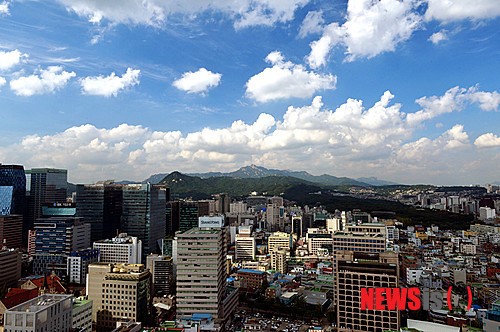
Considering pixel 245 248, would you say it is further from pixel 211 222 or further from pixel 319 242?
pixel 211 222

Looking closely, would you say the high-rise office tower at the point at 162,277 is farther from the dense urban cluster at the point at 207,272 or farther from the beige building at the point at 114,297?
the beige building at the point at 114,297

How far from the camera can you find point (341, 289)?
63.7 ft

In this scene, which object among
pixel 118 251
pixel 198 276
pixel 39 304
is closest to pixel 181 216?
pixel 118 251

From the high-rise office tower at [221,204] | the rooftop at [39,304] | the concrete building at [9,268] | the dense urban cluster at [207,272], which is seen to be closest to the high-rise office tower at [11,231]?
the dense urban cluster at [207,272]

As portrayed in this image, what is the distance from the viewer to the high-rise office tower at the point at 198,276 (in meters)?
20.0

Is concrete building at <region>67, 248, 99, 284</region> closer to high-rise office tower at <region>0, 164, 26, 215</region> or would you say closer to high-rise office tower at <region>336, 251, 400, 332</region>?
high-rise office tower at <region>0, 164, 26, 215</region>

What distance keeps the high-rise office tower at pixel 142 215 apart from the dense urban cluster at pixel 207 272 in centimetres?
14

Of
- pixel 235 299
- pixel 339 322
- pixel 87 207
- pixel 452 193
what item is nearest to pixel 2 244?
pixel 87 207

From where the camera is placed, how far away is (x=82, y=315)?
17859mm

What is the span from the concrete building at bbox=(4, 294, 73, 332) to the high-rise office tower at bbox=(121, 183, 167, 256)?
25428mm

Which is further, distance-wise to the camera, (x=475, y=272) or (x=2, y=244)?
(x=2, y=244)

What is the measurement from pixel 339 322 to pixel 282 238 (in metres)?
26.6

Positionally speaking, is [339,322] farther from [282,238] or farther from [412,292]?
[282,238]

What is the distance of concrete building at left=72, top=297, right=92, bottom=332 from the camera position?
17.2m
